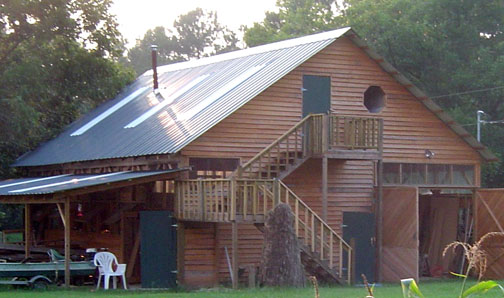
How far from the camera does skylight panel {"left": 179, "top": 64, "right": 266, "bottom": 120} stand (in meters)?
23.5

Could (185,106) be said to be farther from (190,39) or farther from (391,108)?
(190,39)

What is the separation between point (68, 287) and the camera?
19656mm

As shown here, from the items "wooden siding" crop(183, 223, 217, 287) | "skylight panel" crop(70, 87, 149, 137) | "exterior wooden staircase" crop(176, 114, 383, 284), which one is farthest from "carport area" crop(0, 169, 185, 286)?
"skylight panel" crop(70, 87, 149, 137)

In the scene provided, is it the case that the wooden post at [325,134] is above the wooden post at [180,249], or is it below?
above

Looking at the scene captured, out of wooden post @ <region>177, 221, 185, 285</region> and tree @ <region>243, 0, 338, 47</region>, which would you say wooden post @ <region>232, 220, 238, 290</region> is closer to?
wooden post @ <region>177, 221, 185, 285</region>

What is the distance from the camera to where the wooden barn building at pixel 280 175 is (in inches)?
816

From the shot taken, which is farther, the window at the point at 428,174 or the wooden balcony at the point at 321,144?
the window at the point at 428,174

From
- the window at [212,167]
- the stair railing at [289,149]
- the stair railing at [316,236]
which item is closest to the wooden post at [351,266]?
the stair railing at [316,236]

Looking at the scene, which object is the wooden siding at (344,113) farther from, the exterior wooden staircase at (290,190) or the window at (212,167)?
the exterior wooden staircase at (290,190)

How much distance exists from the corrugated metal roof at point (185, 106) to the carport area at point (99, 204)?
1.02 metres

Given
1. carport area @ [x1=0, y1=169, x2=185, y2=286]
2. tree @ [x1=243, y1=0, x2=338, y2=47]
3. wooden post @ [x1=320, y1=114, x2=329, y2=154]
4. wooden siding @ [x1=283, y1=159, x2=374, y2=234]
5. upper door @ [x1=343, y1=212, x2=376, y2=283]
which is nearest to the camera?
carport area @ [x1=0, y1=169, x2=185, y2=286]

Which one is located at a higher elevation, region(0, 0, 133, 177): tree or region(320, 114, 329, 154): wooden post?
region(0, 0, 133, 177): tree

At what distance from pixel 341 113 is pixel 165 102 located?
5.82 m

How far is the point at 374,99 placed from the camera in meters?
24.9
